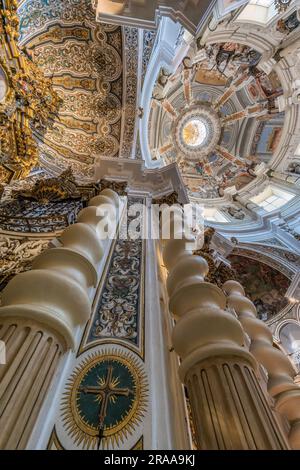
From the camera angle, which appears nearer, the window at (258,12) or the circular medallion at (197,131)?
the window at (258,12)

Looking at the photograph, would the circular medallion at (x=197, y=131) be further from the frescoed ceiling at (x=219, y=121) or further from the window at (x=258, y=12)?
the window at (x=258, y=12)

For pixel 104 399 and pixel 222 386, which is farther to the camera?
pixel 104 399

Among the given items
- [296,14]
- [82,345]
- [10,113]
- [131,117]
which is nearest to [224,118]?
[296,14]

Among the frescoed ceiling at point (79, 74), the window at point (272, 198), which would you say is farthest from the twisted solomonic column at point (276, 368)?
the window at point (272, 198)

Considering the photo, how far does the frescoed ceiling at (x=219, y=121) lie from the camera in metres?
11.7

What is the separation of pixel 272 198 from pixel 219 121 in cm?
560

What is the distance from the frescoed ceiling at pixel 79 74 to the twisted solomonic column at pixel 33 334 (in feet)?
17.4

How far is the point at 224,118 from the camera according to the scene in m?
14.5

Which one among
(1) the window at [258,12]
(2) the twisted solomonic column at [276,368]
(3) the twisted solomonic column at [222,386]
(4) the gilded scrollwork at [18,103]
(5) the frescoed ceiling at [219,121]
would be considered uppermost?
(5) the frescoed ceiling at [219,121]

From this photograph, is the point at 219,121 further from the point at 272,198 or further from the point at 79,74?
the point at 79,74

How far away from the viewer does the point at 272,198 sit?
11.7 meters

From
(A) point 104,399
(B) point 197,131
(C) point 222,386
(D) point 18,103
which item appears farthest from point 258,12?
(A) point 104,399

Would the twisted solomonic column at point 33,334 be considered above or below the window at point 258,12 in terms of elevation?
below

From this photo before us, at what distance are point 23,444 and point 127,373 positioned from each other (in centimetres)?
91
